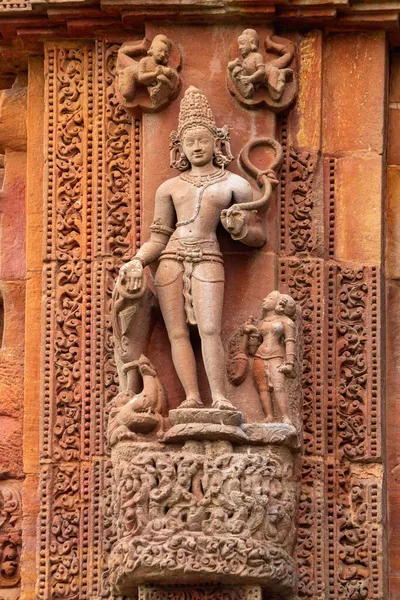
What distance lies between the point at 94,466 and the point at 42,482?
34 centimetres

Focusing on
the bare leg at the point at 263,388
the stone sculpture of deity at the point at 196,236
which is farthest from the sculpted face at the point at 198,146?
the bare leg at the point at 263,388

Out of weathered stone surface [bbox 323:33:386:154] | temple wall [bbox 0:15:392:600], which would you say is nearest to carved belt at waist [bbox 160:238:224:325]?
temple wall [bbox 0:15:392:600]

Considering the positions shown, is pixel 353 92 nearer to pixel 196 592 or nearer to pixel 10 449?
pixel 10 449

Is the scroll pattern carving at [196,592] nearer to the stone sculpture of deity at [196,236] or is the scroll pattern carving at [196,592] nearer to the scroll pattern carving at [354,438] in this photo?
the scroll pattern carving at [354,438]

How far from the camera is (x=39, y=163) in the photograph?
16.9 metres

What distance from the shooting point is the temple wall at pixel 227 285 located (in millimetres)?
16078

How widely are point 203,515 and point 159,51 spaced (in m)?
2.98

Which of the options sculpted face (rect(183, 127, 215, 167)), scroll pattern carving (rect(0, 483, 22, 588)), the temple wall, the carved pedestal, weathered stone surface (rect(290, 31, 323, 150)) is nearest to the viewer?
the carved pedestal

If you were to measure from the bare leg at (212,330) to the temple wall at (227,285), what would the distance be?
8.4 inches

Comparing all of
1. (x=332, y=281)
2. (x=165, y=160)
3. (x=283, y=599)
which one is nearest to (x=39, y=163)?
(x=165, y=160)

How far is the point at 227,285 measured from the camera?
16250mm

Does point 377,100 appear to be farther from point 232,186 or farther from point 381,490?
point 381,490

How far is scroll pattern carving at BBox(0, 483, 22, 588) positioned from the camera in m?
16.4

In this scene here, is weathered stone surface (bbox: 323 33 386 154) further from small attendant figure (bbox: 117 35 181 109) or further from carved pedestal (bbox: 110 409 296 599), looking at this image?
carved pedestal (bbox: 110 409 296 599)
